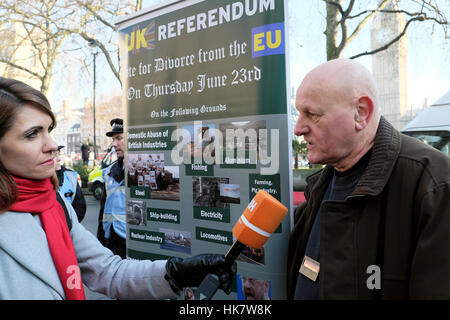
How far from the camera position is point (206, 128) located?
269 cm

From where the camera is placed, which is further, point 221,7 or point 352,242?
point 221,7

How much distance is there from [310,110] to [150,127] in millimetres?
1677

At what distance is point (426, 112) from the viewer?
6832mm

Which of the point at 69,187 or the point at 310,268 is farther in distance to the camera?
the point at 69,187

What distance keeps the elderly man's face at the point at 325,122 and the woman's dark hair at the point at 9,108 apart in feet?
3.93

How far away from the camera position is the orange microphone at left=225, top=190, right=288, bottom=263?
1549mm

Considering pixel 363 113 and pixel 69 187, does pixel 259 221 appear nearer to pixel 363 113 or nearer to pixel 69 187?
pixel 363 113

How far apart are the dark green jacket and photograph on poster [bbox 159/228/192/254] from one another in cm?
136

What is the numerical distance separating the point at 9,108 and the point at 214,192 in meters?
1.42

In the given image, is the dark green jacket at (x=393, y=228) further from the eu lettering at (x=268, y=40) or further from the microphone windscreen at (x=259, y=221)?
the eu lettering at (x=268, y=40)

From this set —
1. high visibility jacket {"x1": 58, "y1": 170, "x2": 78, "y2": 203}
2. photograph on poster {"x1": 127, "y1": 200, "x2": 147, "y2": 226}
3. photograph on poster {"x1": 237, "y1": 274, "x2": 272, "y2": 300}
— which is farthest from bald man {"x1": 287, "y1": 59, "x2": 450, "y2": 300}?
high visibility jacket {"x1": 58, "y1": 170, "x2": 78, "y2": 203}

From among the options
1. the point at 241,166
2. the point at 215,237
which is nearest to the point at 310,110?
the point at 241,166

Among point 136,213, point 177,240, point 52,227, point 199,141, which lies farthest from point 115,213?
point 52,227

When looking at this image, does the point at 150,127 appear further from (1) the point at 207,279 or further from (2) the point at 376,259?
(2) the point at 376,259
